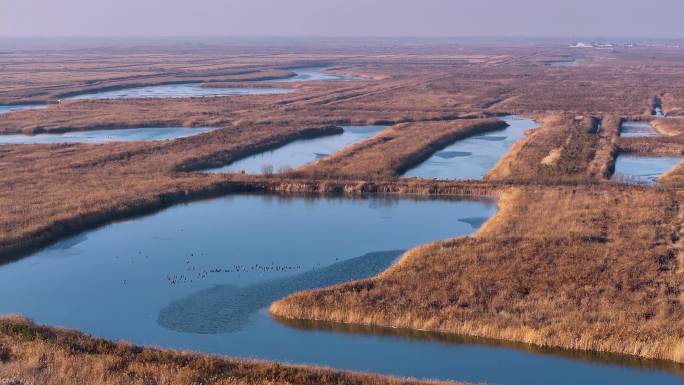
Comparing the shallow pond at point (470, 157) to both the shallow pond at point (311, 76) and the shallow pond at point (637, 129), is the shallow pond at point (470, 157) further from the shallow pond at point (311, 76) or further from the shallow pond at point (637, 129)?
the shallow pond at point (311, 76)

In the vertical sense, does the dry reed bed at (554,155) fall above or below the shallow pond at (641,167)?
above

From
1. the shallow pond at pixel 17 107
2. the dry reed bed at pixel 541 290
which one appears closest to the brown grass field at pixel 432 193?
the dry reed bed at pixel 541 290

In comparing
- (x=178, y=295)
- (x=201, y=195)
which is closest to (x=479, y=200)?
(x=201, y=195)

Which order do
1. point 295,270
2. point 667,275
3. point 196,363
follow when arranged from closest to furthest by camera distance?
point 196,363, point 667,275, point 295,270

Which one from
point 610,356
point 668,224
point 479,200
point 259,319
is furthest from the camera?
point 479,200

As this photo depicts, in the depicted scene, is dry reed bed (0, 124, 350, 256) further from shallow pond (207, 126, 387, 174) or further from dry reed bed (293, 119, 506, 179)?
dry reed bed (293, 119, 506, 179)

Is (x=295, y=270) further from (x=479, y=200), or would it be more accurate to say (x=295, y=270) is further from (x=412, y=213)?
(x=479, y=200)

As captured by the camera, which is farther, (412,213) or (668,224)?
(412,213)
